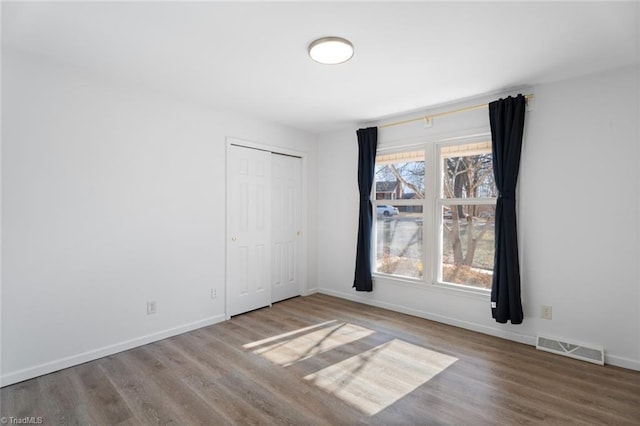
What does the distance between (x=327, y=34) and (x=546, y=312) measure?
3103mm

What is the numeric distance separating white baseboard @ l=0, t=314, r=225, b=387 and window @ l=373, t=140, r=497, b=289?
2468 millimetres

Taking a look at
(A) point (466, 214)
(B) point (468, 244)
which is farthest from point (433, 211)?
(B) point (468, 244)

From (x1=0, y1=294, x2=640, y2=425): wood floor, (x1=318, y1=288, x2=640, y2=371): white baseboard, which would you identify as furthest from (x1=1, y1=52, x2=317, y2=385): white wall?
(x1=318, y1=288, x2=640, y2=371): white baseboard

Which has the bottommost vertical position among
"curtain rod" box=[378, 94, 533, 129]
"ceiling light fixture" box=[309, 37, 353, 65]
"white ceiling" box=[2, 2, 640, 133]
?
"curtain rod" box=[378, 94, 533, 129]

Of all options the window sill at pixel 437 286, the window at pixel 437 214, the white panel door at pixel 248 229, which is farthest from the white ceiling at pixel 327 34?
the window sill at pixel 437 286

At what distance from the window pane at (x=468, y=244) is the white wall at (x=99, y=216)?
2.65 m

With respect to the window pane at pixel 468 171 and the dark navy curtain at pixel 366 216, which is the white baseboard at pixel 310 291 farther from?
the window pane at pixel 468 171

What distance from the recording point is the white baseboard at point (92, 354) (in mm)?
2336

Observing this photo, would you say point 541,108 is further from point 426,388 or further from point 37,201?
point 37,201

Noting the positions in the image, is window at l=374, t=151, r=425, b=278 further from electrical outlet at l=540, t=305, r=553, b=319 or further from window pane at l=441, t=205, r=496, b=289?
electrical outlet at l=540, t=305, r=553, b=319

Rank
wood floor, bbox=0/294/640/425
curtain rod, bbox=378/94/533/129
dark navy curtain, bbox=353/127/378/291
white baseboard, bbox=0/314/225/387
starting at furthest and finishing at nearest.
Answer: dark navy curtain, bbox=353/127/378/291, curtain rod, bbox=378/94/533/129, white baseboard, bbox=0/314/225/387, wood floor, bbox=0/294/640/425

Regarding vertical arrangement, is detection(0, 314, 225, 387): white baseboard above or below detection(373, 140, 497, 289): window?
below

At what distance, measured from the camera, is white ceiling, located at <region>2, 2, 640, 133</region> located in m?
1.86

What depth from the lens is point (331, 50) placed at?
2.27 m
